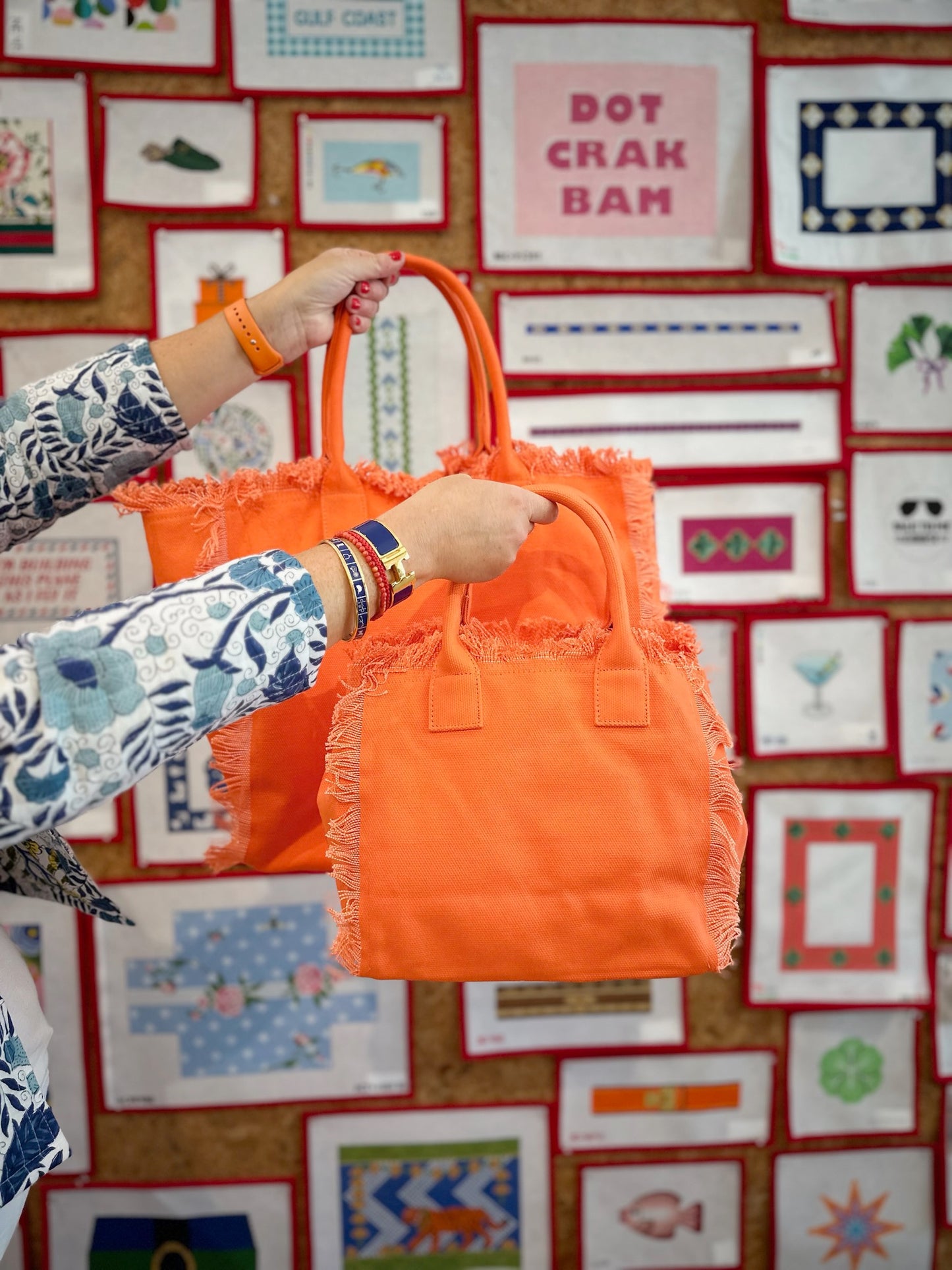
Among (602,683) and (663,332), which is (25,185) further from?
(602,683)

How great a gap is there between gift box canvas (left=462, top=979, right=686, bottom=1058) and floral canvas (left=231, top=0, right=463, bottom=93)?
168cm

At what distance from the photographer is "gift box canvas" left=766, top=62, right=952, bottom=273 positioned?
66.1 inches

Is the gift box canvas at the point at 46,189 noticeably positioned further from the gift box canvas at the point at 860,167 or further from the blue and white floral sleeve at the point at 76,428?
the gift box canvas at the point at 860,167

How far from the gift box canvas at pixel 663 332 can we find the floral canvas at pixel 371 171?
225mm

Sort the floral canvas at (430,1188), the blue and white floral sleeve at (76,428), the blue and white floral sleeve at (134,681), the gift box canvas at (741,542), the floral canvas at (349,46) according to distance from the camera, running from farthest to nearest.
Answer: the floral canvas at (430,1188), the gift box canvas at (741,542), the floral canvas at (349,46), the blue and white floral sleeve at (76,428), the blue and white floral sleeve at (134,681)

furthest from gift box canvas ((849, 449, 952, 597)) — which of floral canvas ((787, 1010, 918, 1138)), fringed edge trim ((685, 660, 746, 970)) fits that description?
fringed edge trim ((685, 660, 746, 970))

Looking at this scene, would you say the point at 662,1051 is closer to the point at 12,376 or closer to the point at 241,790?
the point at 241,790

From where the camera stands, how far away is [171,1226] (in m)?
1.84

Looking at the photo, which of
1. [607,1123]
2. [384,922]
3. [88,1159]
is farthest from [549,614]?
[88,1159]

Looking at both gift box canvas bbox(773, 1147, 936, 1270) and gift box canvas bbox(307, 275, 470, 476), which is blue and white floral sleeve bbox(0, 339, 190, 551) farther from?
gift box canvas bbox(773, 1147, 936, 1270)

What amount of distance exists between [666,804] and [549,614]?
252 mm

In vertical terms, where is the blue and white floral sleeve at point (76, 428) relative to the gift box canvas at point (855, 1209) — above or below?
above

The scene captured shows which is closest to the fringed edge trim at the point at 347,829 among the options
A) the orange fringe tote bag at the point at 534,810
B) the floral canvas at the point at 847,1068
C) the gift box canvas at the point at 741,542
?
the orange fringe tote bag at the point at 534,810

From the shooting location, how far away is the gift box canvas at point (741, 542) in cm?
172
